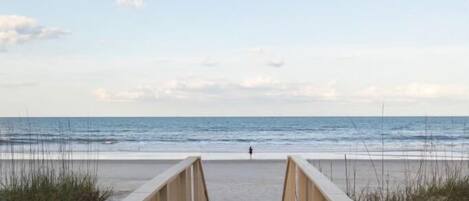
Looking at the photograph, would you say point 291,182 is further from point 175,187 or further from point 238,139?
point 238,139

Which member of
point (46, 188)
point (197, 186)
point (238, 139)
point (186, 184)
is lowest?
point (238, 139)

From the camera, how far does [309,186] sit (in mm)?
4426

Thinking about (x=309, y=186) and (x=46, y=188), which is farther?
(x=46, y=188)

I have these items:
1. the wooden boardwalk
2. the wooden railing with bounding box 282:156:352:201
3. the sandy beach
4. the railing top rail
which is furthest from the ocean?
the railing top rail

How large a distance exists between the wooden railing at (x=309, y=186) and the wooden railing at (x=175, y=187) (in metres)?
0.85

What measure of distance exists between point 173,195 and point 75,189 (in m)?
4.01

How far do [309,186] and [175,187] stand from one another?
36.7 inches

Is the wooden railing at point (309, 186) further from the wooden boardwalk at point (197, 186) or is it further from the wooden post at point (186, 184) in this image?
the wooden post at point (186, 184)

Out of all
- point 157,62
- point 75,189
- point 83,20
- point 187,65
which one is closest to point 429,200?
point 75,189

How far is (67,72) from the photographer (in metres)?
27.5

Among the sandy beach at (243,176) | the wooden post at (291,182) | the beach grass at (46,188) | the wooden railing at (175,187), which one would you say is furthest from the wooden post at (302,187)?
the sandy beach at (243,176)

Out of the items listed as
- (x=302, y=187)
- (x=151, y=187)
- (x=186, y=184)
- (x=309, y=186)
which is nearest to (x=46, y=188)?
(x=186, y=184)

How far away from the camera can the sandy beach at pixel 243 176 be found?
10.9 meters

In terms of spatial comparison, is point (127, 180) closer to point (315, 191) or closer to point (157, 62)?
point (315, 191)
